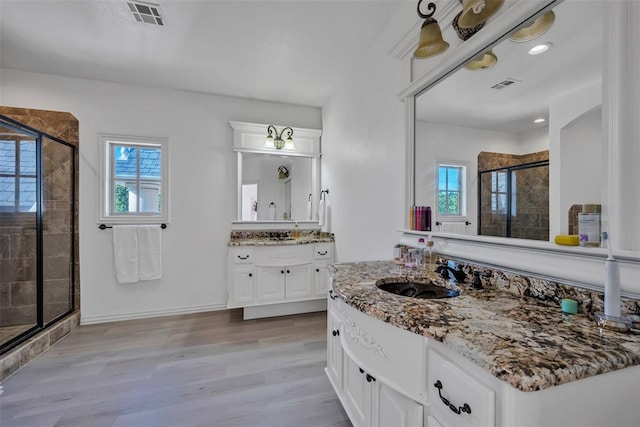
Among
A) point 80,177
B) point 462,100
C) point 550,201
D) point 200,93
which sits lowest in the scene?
point 550,201

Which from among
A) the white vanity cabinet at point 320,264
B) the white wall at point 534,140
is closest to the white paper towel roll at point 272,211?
the white vanity cabinet at point 320,264

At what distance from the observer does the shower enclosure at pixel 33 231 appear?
2.40 m

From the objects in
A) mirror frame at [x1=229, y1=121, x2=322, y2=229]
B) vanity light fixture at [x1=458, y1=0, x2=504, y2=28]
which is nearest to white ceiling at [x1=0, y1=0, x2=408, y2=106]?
mirror frame at [x1=229, y1=121, x2=322, y2=229]

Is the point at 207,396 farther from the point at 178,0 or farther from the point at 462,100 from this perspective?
the point at 178,0

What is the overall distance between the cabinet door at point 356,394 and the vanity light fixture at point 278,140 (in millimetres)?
2652

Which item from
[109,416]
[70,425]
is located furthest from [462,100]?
[70,425]

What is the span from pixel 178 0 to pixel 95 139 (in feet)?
6.23

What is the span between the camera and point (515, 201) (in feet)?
3.78

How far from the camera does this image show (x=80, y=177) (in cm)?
285

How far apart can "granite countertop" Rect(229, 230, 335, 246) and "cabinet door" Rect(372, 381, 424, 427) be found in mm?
2044

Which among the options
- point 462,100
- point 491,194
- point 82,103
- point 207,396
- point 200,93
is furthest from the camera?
point 200,93

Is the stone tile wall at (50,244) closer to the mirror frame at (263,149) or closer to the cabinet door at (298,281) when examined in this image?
the mirror frame at (263,149)

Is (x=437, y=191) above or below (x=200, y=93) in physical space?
below

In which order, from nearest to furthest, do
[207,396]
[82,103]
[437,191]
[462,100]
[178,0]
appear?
[462,100] → [437,191] → [207,396] → [178,0] → [82,103]
